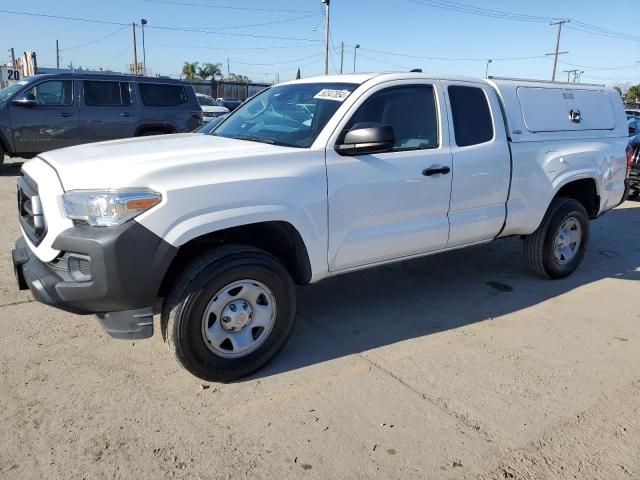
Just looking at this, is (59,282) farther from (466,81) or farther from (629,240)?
(629,240)

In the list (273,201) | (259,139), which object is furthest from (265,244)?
(259,139)

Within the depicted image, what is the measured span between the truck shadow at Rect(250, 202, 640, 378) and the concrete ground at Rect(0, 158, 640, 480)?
0.07 feet

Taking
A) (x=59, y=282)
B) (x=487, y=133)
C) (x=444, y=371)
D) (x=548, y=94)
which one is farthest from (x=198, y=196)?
(x=548, y=94)

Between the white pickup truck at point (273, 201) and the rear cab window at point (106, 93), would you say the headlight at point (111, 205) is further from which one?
the rear cab window at point (106, 93)

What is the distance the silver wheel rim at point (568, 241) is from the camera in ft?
17.3

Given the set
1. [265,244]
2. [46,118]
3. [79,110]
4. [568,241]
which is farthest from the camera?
[79,110]

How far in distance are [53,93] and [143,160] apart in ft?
29.2

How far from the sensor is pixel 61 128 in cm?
1048

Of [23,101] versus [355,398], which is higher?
[23,101]

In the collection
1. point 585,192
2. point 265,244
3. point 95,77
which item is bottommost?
point 265,244

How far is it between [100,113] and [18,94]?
1476 mm

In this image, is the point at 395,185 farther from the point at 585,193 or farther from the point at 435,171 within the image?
the point at 585,193

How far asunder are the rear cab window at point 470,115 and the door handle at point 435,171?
A: 30cm

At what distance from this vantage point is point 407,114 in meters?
3.98
